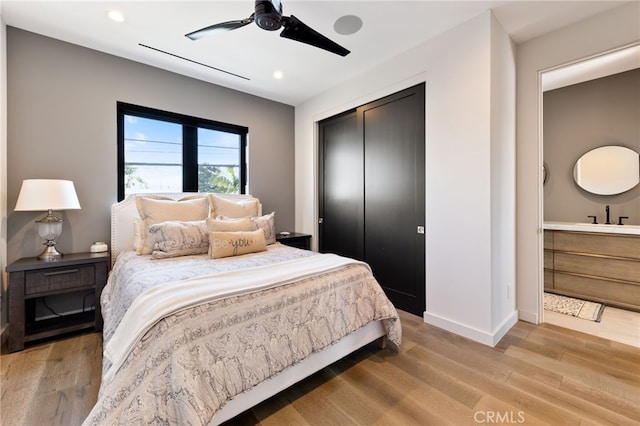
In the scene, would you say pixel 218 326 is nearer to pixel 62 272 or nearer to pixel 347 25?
pixel 62 272

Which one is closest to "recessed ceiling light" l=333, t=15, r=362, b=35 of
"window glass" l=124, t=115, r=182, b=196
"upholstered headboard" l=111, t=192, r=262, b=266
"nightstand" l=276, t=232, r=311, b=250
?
"window glass" l=124, t=115, r=182, b=196

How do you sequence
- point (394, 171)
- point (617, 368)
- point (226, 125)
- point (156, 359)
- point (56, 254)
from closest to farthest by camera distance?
point (156, 359) < point (617, 368) < point (56, 254) < point (394, 171) < point (226, 125)

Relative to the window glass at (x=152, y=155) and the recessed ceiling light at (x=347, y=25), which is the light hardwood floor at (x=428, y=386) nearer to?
the window glass at (x=152, y=155)

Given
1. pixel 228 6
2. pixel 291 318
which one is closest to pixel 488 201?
pixel 291 318

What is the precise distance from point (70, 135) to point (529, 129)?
15.2 ft

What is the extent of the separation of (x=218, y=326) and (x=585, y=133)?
4770 millimetres

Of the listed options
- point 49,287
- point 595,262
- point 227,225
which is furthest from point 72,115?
point 595,262

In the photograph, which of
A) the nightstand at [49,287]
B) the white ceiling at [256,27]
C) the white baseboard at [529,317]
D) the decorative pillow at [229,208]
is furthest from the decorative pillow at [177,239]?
the white baseboard at [529,317]

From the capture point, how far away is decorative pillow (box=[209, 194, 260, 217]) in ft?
10.1

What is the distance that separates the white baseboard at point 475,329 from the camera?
227cm

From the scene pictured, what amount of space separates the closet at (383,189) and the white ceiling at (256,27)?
2.01ft

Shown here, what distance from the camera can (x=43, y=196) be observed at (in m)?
2.27

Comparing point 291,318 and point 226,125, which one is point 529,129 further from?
point 226,125

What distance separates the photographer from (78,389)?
1.71 metres
